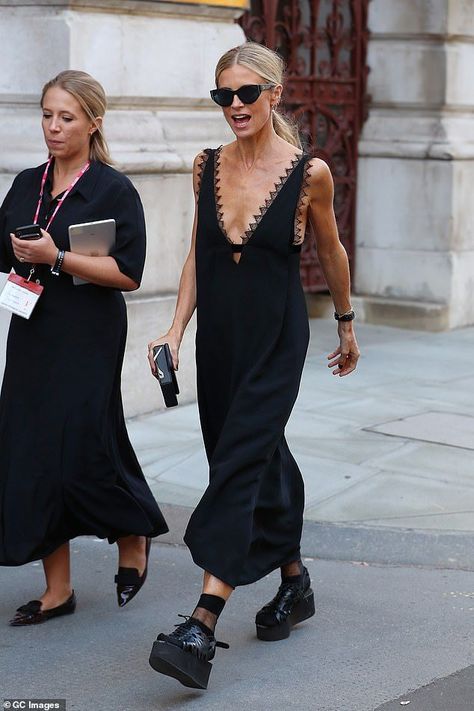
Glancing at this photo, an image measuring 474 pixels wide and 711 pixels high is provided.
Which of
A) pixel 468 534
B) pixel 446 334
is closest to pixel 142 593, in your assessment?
pixel 468 534

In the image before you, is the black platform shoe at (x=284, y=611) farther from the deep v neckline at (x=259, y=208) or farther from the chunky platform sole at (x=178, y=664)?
the deep v neckline at (x=259, y=208)

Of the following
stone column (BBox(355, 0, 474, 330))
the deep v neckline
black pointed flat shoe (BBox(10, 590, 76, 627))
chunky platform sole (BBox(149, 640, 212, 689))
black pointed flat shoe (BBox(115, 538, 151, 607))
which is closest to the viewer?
chunky platform sole (BBox(149, 640, 212, 689))

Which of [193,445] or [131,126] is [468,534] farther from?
[131,126]

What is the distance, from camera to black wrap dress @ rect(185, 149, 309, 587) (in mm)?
4375

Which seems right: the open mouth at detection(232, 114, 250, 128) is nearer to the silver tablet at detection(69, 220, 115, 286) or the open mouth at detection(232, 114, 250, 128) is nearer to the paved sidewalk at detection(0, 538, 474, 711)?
the silver tablet at detection(69, 220, 115, 286)

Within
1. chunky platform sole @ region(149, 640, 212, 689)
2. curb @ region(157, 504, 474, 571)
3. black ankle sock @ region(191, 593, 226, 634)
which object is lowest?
curb @ region(157, 504, 474, 571)

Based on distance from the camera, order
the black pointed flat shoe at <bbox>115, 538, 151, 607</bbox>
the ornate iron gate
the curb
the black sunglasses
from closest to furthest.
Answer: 1. the black sunglasses
2. the black pointed flat shoe at <bbox>115, 538, 151, 607</bbox>
3. the curb
4. the ornate iron gate

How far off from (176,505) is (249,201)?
7.06 ft

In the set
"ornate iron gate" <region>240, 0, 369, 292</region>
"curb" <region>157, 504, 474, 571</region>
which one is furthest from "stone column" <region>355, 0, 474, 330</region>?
"curb" <region>157, 504, 474, 571</region>

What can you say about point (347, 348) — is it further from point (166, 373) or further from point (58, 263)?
point (58, 263)

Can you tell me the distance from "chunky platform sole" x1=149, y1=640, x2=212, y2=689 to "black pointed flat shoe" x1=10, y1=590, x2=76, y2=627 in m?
0.84

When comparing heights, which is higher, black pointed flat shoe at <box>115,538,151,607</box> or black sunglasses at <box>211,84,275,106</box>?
black sunglasses at <box>211,84,275,106</box>

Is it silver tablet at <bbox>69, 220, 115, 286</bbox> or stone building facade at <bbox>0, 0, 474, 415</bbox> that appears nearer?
silver tablet at <bbox>69, 220, 115, 286</bbox>

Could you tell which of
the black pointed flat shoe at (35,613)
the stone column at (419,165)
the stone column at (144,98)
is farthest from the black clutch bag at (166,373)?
the stone column at (419,165)
